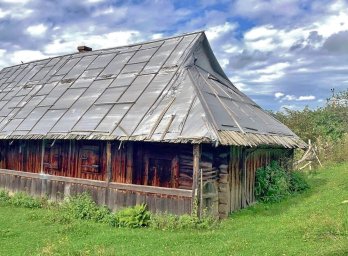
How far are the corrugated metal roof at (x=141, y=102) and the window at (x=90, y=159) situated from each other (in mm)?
837

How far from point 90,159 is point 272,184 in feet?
25.8

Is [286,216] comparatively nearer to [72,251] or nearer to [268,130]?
[268,130]

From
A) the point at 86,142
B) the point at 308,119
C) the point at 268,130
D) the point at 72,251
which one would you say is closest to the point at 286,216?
the point at 268,130

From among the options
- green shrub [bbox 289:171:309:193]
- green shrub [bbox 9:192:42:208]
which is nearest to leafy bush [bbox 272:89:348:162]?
green shrub [bbox 289:171:309:193]

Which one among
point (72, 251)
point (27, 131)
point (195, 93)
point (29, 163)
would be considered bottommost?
point (72, 251)

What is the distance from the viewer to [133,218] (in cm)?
1198

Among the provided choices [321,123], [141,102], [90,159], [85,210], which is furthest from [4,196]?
[321,123]

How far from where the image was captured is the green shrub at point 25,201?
15.5m

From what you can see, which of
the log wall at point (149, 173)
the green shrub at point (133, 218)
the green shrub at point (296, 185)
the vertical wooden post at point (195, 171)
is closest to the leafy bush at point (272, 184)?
the green shrub at point (296, 185)

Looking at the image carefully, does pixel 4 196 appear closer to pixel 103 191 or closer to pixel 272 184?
pixel 103 191

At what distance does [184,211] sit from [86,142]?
5.45m

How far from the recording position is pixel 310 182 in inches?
794

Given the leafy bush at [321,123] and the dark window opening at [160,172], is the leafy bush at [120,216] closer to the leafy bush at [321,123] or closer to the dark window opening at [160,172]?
the dark window opening at [160,172]

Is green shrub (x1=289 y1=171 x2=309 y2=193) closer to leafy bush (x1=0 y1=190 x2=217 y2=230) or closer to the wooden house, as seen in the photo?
the wooden house
